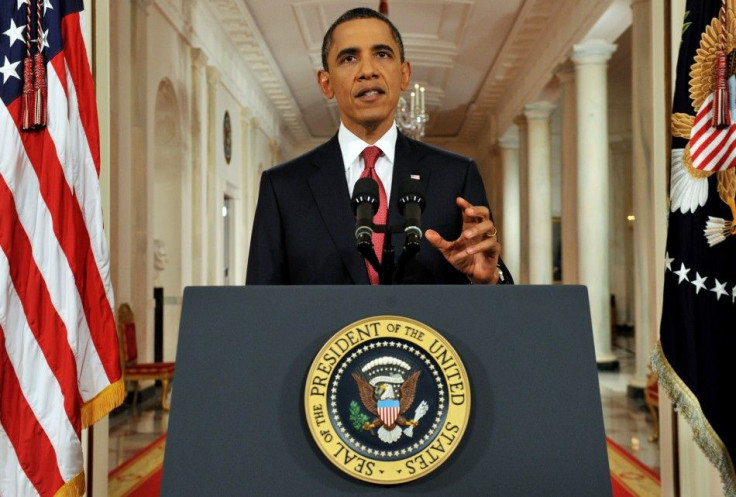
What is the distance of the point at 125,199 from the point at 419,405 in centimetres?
839

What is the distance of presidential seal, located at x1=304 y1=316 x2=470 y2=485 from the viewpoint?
129 cm

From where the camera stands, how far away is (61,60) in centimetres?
328

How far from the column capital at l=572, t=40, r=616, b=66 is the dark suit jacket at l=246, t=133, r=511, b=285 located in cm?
1043

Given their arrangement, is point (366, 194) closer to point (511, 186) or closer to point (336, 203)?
point (336, 203)

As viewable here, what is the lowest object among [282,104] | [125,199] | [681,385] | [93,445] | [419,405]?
[93,445]

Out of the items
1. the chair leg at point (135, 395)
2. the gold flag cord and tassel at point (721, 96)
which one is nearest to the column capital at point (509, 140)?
the chair leg at point (135, 395)

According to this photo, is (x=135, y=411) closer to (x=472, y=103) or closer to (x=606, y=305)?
(x=606, y=305)

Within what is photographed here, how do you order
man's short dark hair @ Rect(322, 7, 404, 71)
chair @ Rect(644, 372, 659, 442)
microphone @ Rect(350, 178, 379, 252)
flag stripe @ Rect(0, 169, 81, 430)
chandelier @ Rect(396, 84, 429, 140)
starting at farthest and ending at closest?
1. chandelier @ Rect(396, 84, 429, 140)
2. chair @ Rect(644, 372, 659, 442)
3. flag stripe @ Rect(0, 169, 81, 430)
4. man's short dark hair @ Rect(322, 7, 404, 71)
5. microphone @ Rect(350, 178, 379, 252)

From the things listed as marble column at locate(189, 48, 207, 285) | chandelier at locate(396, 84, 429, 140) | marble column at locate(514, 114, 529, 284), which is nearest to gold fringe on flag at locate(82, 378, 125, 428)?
marble column at locate(189, 48, 207, 285)

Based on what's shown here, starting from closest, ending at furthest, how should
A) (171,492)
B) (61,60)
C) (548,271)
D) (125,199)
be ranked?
(171,492), (61,60), (125,199), (548,271)

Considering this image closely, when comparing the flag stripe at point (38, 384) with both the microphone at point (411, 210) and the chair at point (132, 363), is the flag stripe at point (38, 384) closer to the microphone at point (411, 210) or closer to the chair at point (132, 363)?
the microphone at point (411, 210)

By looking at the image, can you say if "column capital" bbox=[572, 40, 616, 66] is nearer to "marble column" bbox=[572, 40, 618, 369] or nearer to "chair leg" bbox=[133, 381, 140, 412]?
"marble column" bbox=[572, 40, 618, 369]

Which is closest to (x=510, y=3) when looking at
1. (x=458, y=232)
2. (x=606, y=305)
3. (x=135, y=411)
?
(x=606, y=305)

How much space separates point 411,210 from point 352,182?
1.83ft
